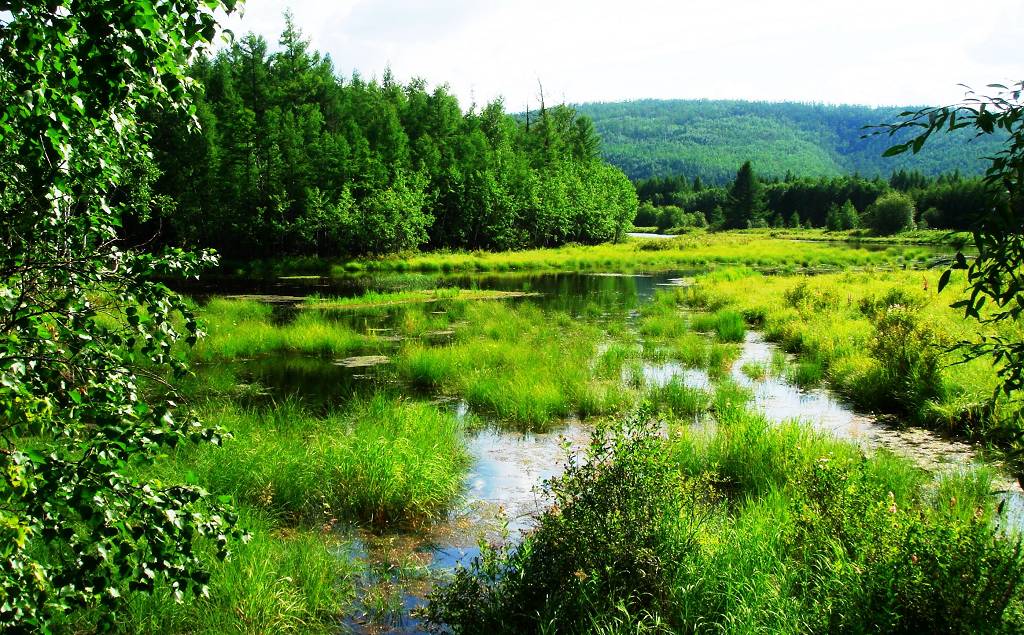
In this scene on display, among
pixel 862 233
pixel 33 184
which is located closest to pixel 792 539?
pixel 33 184

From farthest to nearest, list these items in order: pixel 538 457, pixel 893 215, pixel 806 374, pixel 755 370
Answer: pixel 893 215 < pixel 755 370 < pixel 806 374 < pixel 538 457

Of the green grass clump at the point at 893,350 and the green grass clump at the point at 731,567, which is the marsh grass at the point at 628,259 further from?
the green grass clump at the point at 731,567

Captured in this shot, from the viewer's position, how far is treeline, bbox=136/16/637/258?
49531 millimetres

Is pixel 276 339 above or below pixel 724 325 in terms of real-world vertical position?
above

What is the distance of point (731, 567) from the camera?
17.2 ft

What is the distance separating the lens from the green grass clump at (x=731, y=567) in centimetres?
434

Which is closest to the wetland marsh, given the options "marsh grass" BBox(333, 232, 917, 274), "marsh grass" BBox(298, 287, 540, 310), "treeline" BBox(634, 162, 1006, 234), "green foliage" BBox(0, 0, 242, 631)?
"green foliage" BBox(0, 0, 242, 631)

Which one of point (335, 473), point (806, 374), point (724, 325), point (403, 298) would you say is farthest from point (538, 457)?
point (403, 298)

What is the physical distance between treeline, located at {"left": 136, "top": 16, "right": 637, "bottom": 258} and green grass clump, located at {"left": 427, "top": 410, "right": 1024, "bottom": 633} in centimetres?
3747

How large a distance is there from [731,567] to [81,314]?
463 centimetres

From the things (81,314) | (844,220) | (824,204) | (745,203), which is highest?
(745,203)

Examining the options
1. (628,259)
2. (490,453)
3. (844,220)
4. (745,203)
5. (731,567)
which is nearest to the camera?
(731,567)

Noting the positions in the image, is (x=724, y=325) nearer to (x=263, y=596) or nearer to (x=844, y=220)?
(x=263, y=596)

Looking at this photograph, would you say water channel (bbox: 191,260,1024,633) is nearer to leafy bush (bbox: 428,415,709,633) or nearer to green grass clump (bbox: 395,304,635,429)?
leafy bush (bbox: 428,415,709,633)
